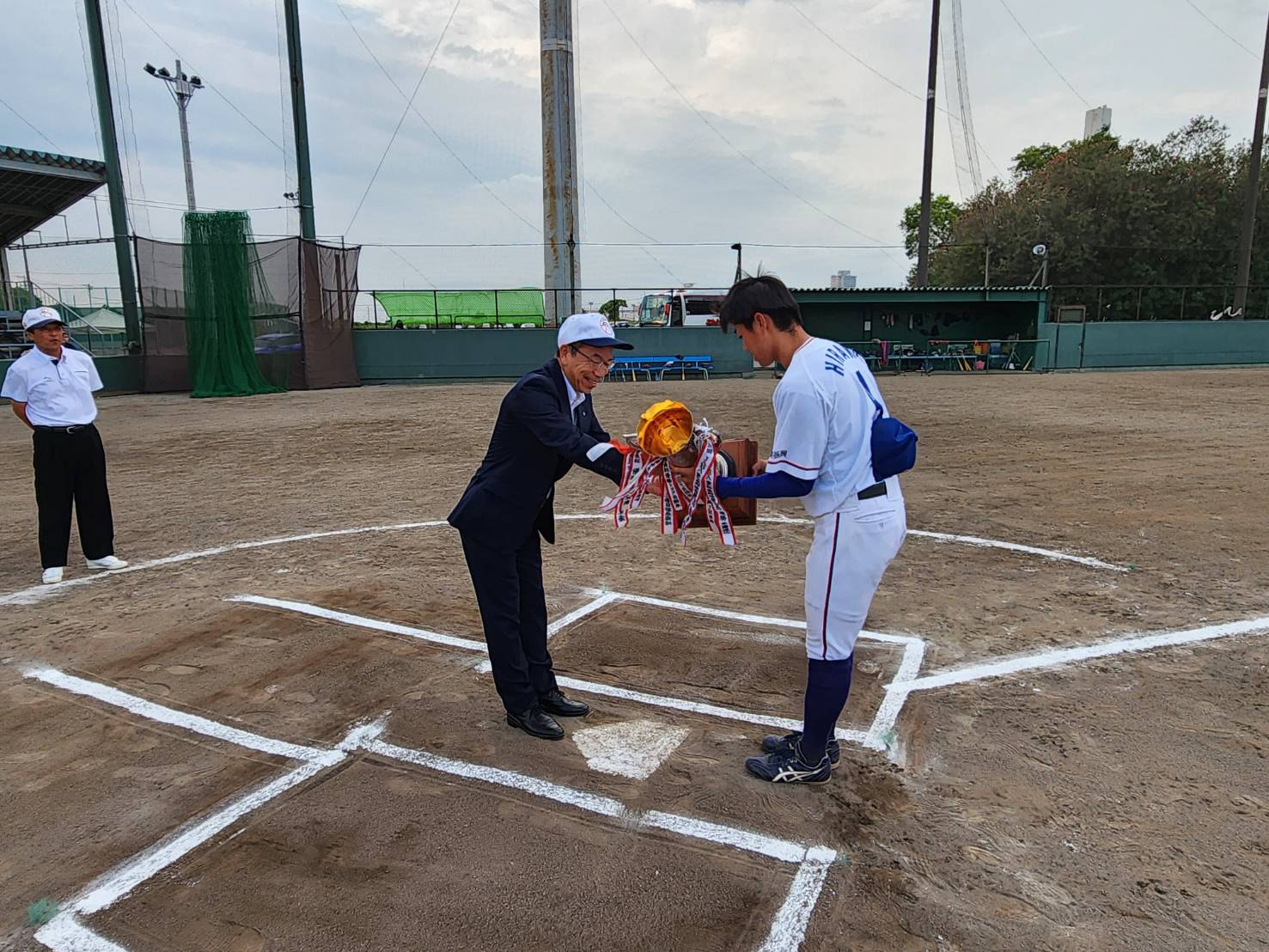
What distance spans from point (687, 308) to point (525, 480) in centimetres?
2479

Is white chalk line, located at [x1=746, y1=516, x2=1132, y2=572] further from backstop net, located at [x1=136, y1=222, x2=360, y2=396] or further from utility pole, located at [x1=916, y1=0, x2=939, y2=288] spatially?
utility pole, located at [x1=916, y1=0, x2=939, y2=288]

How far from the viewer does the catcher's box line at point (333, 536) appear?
212 inches

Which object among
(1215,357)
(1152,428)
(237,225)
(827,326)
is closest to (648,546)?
(1152,428)

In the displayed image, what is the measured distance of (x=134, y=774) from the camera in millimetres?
3100

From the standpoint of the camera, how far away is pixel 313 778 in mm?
3051

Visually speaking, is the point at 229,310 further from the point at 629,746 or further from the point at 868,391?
the point at 868,391

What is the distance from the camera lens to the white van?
26594 mm

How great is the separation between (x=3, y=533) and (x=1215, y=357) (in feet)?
108

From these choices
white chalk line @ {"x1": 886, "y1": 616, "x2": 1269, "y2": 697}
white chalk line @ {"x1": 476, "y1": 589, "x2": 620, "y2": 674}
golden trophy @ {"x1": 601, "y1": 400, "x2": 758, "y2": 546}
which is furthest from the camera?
white chalk line @ {"x1": 476, "y1": 589, "x2": 620, "y2": 674}

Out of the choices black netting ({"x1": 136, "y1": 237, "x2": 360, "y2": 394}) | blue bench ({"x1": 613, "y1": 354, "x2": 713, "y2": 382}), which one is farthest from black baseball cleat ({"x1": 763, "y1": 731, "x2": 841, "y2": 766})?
blue bench ({"x1": 613, "y1": 354, "x2": 713, "y2": 382})

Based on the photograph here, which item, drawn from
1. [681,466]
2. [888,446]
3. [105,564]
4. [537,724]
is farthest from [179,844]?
[105,564]

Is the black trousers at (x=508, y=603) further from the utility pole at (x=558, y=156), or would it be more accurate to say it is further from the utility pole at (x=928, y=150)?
the utility pole at (x=928, y=150)

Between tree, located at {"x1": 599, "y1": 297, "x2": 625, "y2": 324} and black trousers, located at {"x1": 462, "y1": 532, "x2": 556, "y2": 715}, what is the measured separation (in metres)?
23.4

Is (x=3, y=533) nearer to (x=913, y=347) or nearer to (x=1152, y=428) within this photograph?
(x=1152, y=428)
